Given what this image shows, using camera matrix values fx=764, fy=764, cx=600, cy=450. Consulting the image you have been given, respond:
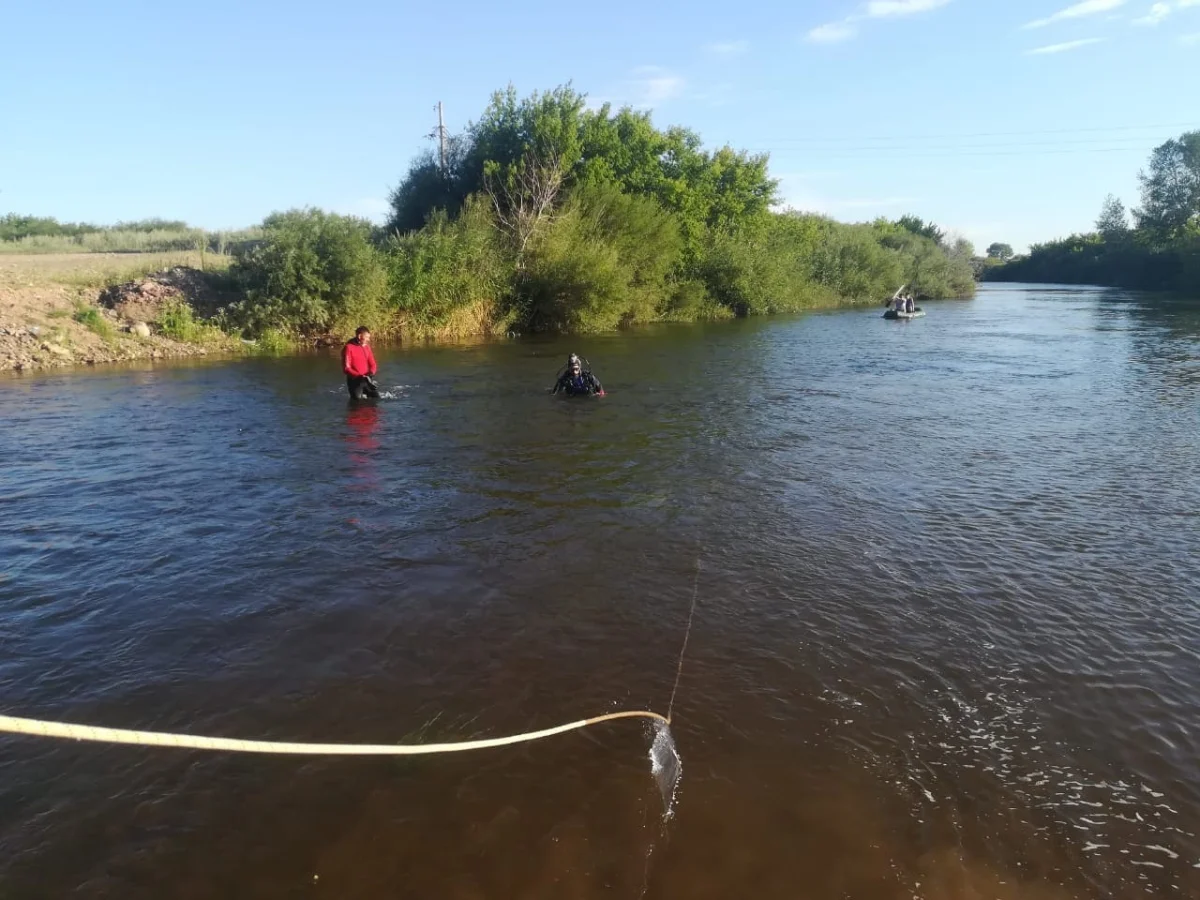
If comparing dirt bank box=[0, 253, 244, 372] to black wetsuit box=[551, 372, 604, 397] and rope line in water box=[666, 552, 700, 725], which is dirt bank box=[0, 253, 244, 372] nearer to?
black wetsuit box=[551, 372, 604, 397]

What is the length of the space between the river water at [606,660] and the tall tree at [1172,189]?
9880 centimetres

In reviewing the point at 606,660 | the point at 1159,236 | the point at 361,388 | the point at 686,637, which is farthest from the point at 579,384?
the point at 1159,236

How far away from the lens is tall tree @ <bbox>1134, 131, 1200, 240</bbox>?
89.7 metres

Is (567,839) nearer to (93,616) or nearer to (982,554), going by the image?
(93,616)

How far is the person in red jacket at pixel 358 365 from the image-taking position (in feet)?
58.9

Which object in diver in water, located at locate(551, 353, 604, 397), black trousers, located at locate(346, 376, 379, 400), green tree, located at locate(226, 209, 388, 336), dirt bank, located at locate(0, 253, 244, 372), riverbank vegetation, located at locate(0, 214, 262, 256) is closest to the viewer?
black trousers, located at locate(346, 376, 379, 400)

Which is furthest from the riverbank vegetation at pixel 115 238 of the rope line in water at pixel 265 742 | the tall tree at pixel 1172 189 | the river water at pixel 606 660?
the tall tree at pixel 1172 189

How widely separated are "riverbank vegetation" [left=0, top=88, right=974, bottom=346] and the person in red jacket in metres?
11.6

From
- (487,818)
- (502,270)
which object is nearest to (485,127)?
(502,270)

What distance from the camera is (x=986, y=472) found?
41.1 ft

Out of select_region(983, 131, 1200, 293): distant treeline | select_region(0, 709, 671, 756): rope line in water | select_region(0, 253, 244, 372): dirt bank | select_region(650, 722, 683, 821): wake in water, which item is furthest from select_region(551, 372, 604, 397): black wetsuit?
select_region(983, 131, 1200, 293): distant treeline

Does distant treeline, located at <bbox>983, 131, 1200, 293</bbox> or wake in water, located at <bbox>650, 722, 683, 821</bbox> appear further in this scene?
distant treeline, located at <bbox>983, 131, 1200, 293</bbox>

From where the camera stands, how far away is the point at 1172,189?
92188 millimetres

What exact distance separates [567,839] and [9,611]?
6.25 meters
